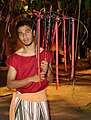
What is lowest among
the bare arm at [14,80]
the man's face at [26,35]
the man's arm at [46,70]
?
the bare arm at [14,80]

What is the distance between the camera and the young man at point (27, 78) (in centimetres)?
243

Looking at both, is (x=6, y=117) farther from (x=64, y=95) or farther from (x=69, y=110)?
(x=64, y=95)

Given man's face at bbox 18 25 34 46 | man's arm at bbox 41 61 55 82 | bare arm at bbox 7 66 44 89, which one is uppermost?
man's face at bbox 18 25 34 46

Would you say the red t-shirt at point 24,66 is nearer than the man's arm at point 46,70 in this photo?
No

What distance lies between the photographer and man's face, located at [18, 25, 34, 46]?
7.89ft

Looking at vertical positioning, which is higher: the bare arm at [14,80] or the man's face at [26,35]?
the man's face at [26,35]

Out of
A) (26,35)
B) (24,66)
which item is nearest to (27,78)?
(24,66)

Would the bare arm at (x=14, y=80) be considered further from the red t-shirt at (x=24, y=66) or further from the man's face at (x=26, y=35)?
the man's face at (x=26, y=35)

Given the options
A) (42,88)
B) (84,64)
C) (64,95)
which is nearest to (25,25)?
(42,88)

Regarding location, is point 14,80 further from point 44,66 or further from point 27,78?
point 44,66

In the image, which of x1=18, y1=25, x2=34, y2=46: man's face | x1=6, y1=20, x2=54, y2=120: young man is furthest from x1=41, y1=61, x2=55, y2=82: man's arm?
x1=18, y1=25, x2=34, y2=46: man's face

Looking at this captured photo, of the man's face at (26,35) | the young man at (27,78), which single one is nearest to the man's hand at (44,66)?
the young man at (27,78)

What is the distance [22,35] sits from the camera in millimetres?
2424

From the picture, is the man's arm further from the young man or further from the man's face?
the man's face
